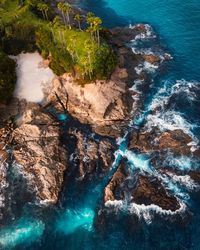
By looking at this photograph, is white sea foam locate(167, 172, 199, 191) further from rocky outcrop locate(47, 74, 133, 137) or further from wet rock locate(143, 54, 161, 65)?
wet rock locate(143, 54, 161, 65)

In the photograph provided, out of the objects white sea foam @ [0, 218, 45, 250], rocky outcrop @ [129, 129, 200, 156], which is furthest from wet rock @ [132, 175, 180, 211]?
white sea foam @ [0, 218, 45, 250]

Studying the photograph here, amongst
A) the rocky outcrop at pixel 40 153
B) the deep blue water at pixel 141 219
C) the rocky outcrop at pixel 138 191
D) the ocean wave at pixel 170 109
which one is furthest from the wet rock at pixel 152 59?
the rocky outcrop at pixel 138 191

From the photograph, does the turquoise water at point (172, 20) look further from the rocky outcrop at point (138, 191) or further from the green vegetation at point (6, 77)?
the green vegetation at point (6, 77)

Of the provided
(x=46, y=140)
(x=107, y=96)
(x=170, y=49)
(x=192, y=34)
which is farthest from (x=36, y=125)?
(x=192, y=34)

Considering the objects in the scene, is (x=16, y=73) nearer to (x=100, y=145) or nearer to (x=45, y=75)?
(x=45, y=75)

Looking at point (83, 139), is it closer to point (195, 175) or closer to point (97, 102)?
point (97, 102)

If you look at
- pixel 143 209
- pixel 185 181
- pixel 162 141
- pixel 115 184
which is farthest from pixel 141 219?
pixel 162 141
